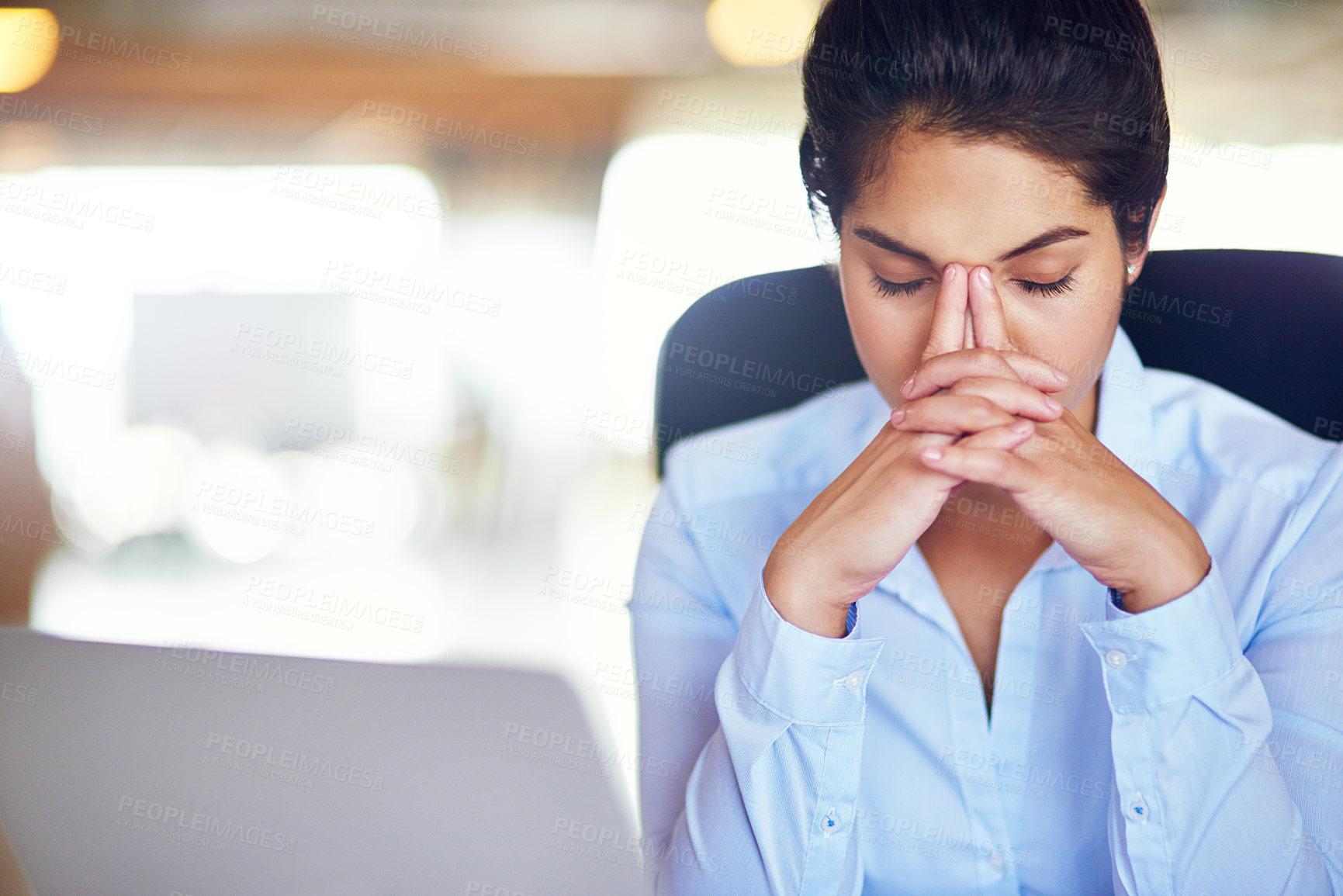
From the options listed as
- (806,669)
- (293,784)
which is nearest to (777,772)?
(806,669)

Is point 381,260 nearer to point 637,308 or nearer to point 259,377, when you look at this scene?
point 259,377

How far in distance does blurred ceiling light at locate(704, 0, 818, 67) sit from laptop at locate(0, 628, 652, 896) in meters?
2.04

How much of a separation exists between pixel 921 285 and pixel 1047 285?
0.45 feet

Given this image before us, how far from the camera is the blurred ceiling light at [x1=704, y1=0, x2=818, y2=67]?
292 cm

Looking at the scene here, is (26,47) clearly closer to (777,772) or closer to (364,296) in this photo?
(364,296)

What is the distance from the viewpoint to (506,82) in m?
4.48

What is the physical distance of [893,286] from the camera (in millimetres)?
1047

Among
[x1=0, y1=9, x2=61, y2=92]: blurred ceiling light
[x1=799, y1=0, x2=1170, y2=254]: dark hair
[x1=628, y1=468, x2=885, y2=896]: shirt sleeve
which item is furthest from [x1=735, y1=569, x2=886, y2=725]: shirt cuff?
[x1=0, y1=9, x2=61, y2=92]: blurred ceiling light

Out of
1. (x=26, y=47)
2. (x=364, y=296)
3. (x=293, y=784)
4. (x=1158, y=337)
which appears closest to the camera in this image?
(x=1158, y=337)

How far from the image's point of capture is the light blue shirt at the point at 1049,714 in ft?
2.93

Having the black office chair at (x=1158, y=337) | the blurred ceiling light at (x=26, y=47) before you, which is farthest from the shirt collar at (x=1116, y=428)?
the blurred ceiling light at (x=26, y=47)

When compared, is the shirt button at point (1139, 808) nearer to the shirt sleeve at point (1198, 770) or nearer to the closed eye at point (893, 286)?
the shirt sleeve at point (1198, 770)

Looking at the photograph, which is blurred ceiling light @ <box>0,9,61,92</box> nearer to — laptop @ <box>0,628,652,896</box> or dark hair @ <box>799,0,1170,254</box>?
laptop @ <box>0,628,652,896</box>

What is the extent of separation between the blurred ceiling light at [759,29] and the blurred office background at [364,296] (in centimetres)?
2
